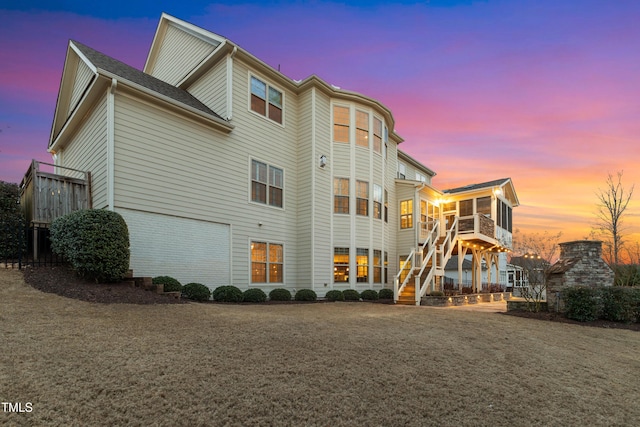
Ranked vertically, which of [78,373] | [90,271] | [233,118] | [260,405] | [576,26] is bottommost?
[260,405]

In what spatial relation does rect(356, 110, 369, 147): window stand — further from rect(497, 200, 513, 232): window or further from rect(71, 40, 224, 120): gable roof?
rect(497, 200, 513, 232): window

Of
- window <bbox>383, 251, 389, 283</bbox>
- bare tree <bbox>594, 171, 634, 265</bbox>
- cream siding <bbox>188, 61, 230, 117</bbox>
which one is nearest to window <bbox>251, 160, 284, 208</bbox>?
cream siding <bbox>188, 61, 230, 117</bbox>

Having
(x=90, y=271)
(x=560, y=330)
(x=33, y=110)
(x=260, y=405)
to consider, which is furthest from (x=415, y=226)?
(x=33, y=110)

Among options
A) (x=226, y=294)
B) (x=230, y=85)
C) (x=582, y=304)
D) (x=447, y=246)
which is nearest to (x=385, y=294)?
(x=447, y=246)

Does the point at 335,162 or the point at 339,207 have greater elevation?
the point at 335,162

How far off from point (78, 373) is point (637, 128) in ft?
78.1

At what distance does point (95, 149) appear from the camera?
33.4 feet

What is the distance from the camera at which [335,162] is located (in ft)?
50.1

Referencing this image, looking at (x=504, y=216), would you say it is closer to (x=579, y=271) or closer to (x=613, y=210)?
(x=613, y=210)

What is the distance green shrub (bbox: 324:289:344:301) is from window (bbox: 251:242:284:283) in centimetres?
211

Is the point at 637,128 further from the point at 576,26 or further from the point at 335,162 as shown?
the point at 335,162

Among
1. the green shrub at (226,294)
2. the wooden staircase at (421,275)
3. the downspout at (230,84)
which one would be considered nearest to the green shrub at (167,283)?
the green shrub at (226,294)

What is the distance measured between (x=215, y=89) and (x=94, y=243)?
310 inches

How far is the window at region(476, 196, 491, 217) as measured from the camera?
73.0 feet
